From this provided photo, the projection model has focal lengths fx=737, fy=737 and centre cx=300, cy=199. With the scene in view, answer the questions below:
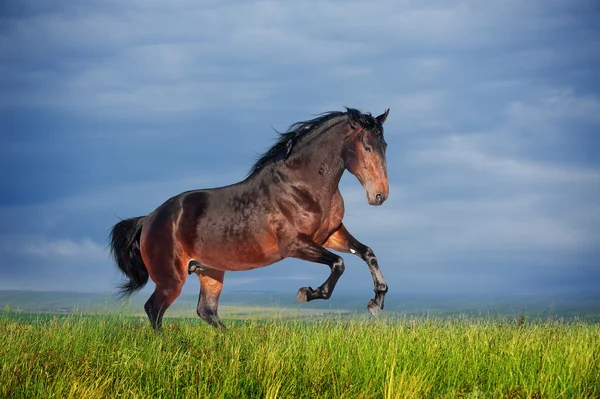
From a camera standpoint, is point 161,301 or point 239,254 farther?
point 161,301

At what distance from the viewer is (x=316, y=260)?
9695mm

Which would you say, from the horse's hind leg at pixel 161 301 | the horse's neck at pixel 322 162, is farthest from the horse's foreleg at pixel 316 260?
the horse's hind leg at pixel 161 301

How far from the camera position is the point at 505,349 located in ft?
28.7

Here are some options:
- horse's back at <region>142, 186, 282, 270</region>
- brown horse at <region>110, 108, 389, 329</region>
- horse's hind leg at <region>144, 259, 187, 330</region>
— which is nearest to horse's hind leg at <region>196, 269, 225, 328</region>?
brown horse at <region>110, 108, 389, 329</region>

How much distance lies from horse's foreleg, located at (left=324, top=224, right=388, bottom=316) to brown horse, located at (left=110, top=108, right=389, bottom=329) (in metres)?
0.01

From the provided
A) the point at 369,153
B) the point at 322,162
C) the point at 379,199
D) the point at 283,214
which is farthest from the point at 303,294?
the point at 369,153

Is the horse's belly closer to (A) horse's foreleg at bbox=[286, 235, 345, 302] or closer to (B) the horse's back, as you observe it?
(B) the horse's back

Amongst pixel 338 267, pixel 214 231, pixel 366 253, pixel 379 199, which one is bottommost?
pixel 338 267

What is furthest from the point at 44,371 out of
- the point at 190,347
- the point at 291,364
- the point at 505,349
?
the point at 505,349

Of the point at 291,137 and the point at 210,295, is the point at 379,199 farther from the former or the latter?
the point at 210,295

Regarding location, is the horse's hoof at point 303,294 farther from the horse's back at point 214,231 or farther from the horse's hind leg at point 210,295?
the horse's hind leg at point 210,295

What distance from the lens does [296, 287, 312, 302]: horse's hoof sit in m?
9.77

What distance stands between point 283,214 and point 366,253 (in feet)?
4.07

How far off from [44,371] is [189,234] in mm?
3611
